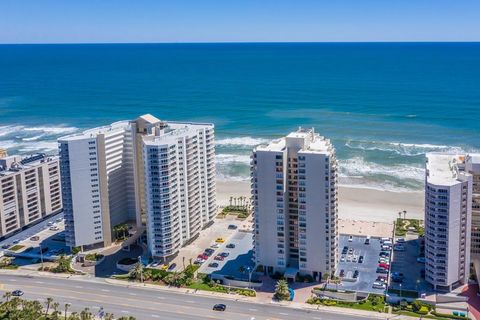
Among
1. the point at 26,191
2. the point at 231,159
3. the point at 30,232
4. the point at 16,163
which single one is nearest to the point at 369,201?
the point at 231,159

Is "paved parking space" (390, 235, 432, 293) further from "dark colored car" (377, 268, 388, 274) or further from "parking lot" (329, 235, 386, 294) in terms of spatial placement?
"parking lot" (329, 235, 386, 294)

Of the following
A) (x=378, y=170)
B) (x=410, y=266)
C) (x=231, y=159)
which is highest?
(x=231, y=159)

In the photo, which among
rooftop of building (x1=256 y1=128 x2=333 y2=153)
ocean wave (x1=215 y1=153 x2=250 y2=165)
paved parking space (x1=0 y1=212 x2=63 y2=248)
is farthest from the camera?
ocean wave (x1=215 y1=153 x2=250 y2=165)

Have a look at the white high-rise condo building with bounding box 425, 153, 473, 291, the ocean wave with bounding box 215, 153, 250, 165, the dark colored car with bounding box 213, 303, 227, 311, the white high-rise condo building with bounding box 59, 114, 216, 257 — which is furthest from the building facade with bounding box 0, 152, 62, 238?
the white high-rise condo building with bounding box 425, 153, 473, 291

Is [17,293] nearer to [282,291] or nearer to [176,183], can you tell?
[176,183]

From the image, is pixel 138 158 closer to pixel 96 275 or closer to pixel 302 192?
pixel 96 275
